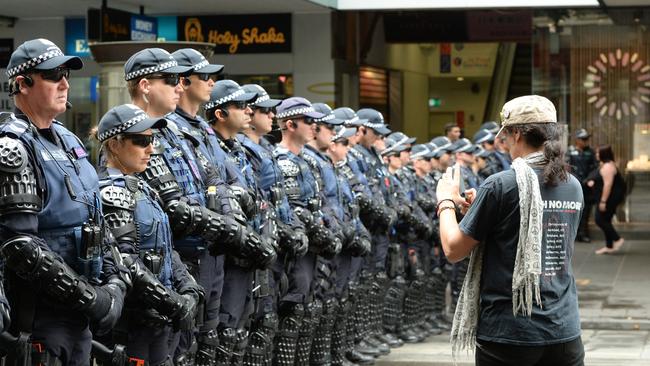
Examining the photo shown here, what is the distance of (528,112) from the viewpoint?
18.8 ft

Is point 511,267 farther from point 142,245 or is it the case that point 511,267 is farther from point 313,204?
point 313,204

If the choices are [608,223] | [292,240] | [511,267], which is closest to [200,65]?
[292,240]

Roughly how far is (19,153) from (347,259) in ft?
19.9

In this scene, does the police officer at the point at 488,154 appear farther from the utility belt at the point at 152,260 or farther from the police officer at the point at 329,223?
the utility belt at the point at 152,260

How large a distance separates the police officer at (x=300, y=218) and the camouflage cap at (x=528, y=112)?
3.98 metres

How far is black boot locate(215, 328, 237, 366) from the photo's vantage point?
794 centimetres

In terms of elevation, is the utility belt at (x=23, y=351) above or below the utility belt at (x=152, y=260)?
below

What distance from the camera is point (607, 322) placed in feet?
46.6

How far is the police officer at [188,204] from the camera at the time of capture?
712 cm

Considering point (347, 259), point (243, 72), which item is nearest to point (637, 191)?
point (243, 72)

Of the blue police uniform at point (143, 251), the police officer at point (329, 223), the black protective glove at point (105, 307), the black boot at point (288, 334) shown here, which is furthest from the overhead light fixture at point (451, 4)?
the black protective glove at point (105, 307)

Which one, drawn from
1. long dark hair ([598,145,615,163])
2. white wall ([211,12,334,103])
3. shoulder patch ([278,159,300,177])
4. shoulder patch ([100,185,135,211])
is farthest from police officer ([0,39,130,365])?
long dark hair ([598,145,615,163])

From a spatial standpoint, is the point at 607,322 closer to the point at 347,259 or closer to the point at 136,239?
the point at 347,259

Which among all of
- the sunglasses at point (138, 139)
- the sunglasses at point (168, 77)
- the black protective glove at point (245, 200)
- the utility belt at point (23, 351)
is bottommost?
the utility belt at point (23, 351)
